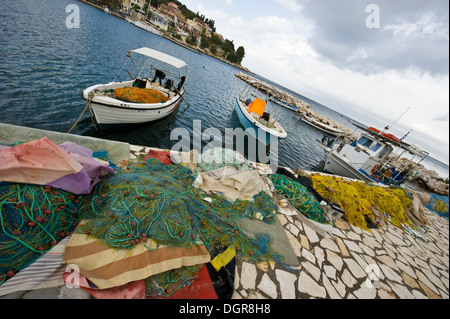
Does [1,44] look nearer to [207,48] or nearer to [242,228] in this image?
[242,228]

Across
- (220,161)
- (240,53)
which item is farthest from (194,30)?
(220,161)

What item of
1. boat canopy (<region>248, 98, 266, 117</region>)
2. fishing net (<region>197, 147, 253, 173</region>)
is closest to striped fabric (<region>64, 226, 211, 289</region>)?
fishing net (<region>197, 147, 253, 173</region>)

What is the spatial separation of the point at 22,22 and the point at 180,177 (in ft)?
80.4

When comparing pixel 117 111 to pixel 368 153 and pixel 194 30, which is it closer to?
pixel 368 153

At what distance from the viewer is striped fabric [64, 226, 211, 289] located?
222cm

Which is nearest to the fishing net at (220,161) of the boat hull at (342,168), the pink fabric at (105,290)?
the pink fabric at (105,290)

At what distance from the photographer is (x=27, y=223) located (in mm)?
2236

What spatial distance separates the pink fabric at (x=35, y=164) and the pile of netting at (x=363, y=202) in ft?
23.2

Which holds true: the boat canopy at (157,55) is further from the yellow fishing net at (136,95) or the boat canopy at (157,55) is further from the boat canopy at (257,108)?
the boat canopy at (257,108)

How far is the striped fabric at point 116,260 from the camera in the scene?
2.22m

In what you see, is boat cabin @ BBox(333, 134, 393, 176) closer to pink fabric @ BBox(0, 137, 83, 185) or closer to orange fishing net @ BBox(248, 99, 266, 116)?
orange fishing net @ BBox(248, 99, 266, 116)

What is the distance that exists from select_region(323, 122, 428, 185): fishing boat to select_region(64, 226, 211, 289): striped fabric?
47.5 feet

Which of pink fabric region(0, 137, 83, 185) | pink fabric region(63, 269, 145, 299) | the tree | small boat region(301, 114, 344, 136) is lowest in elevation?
pink fabric region(63, 269, 145, 299)
